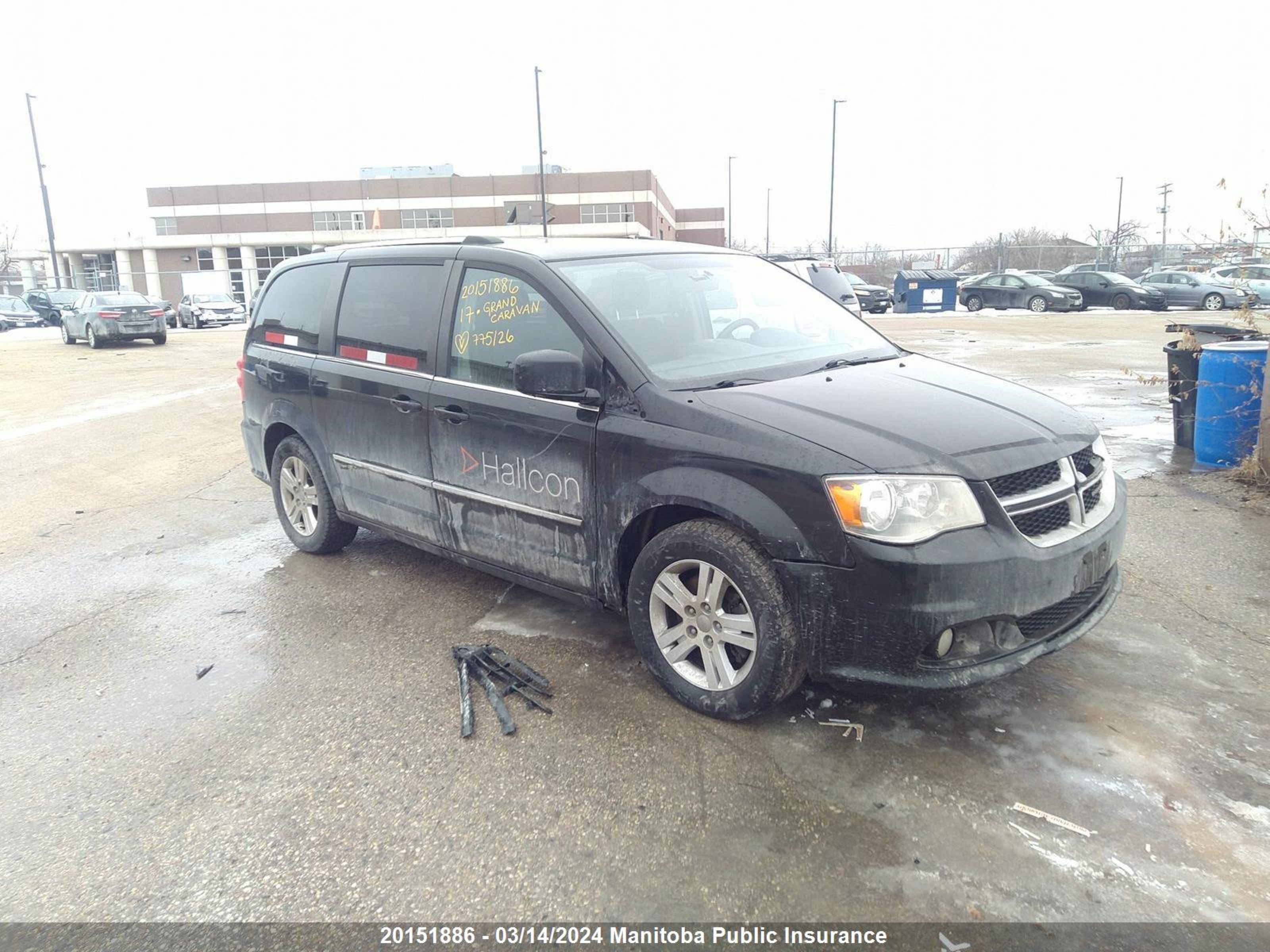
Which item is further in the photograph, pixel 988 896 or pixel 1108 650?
pixel 1108 650

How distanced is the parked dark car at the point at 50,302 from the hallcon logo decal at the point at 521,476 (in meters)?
44.6

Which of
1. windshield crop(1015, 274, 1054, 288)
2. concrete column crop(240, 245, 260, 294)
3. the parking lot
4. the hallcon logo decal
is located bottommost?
the parking lot

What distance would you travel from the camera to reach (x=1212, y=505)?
19.9 ft

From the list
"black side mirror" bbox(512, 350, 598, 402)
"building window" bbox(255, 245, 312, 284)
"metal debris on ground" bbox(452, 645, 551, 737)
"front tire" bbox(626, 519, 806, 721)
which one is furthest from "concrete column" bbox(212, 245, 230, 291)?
"front tire" bbox(626, 519, 806, 721)

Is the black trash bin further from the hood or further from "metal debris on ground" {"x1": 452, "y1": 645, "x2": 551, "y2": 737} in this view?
"metal debris on ground" {"x1": 452, "y1": 645, "x2": 551, "y2": 737}

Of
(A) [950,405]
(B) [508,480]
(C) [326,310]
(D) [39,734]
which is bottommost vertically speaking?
(D) [39,734]

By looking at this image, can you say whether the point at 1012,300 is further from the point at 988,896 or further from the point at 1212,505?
the point at 988,896

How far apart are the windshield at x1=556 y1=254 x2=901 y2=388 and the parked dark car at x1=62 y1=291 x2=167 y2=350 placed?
2313cm

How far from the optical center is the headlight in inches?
115

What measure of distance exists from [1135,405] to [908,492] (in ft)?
29.1

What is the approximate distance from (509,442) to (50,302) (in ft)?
152

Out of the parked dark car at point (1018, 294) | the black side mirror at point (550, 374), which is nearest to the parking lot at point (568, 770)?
the black side mirror at point (550, 374)

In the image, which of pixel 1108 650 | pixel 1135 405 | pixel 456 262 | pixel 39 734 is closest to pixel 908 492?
pixel 1108 650

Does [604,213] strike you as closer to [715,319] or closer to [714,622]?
[715,319]
